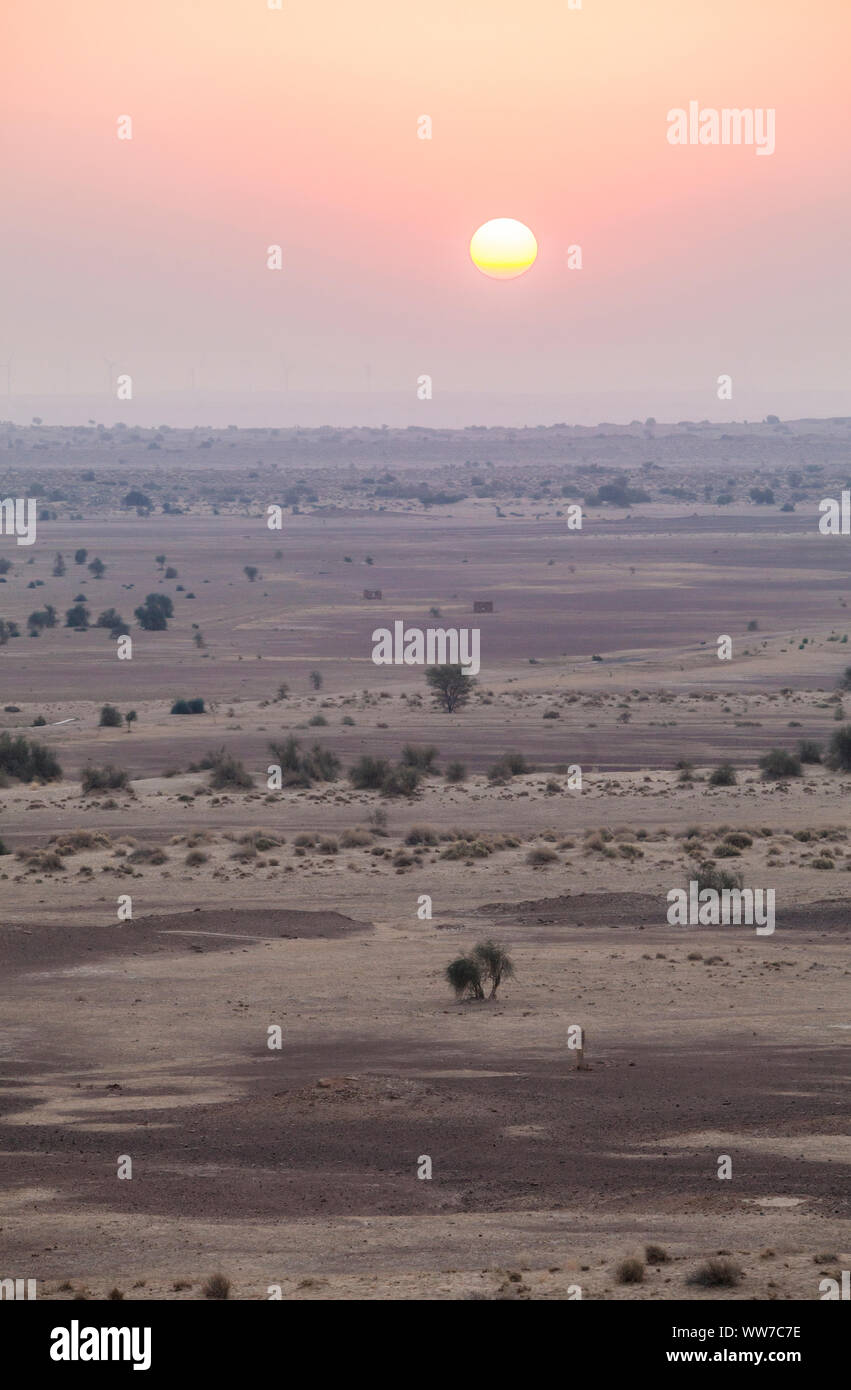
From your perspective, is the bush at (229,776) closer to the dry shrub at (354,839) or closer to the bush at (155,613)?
the dry shrub at (354,839)

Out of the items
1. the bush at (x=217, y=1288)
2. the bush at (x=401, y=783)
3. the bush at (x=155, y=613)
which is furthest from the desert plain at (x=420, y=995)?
the bush at (x=155, y=613)

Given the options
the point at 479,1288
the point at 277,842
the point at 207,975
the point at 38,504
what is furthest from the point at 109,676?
the point at 38,504

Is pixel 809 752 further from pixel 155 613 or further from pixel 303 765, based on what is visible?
pixel 155 613

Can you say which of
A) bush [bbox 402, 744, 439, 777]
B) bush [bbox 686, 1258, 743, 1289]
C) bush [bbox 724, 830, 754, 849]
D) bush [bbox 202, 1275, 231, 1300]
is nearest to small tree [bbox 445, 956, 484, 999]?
bush [bbox 686, 1258, 743, 1289]

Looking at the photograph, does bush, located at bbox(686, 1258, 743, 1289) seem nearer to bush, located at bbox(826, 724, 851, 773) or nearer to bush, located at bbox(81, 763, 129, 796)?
bush, located at bbox(81, 763, 129, 796)

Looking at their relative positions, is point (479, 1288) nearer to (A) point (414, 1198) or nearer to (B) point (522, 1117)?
(A) point (414, 1198)
